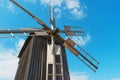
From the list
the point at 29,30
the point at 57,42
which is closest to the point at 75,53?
the point at 57,42

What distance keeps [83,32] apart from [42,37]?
566 cm

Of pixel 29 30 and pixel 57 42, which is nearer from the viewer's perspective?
pixel 29 30

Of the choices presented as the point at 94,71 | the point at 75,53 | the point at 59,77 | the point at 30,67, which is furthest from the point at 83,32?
the point at 30,67

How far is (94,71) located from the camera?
24.5 m

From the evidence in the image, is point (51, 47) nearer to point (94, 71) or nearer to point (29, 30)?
point (29, 30)

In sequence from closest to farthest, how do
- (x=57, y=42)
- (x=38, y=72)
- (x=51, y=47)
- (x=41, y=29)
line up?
(x=51, y=47)
(x=38, y=72)
(x=41, y=29)
(x=57, y=42)

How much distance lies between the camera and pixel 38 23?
2444 centimetres

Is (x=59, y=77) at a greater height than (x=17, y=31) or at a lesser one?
lesser

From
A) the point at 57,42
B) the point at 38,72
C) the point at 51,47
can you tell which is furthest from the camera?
the point at 57,42

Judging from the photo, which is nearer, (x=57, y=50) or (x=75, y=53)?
(x=57, y=50)

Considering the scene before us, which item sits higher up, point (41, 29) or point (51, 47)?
point (41, 29)

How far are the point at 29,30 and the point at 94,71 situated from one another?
9887mm

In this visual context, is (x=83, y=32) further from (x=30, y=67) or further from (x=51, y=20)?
(x=30, y=67)


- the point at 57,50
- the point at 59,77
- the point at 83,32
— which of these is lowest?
the point at 59,77
